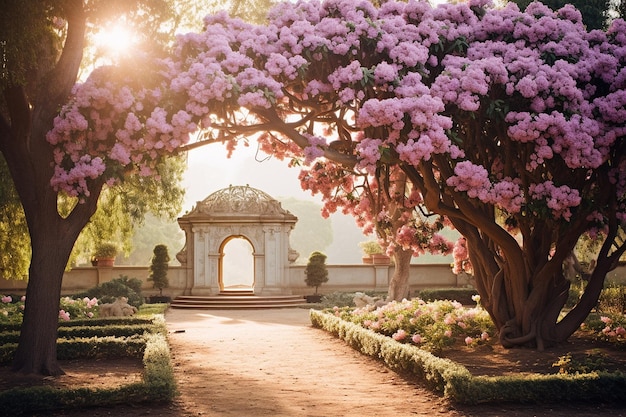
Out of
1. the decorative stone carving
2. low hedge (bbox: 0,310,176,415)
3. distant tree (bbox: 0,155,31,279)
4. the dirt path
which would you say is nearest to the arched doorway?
the decorative stone carving

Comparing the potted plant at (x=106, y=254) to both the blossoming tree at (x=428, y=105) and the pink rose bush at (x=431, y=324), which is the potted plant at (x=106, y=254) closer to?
the pink rose bush at (x=431, y=324)

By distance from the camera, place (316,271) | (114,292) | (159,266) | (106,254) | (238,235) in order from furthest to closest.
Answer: (238,235) < (106,254) < (316,271) < (159,266) < (114,292)

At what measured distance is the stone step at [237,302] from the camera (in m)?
27.6

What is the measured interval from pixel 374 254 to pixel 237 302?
6.91 m

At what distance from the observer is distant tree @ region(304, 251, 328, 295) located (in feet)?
97.2

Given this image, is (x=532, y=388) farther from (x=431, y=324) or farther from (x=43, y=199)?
(x=43, y=199)

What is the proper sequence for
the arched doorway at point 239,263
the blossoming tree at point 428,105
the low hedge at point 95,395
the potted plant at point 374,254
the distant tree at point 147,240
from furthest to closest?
the arched doorway at point 239,263 < the distant tree at point 147,240 < the potted plant at point 374,254 < the blossoming tree at point 428,105 < the low hedge at point 95,395

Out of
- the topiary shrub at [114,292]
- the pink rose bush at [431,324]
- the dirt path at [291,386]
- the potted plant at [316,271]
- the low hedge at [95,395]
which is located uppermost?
the potted plant at [316,271]

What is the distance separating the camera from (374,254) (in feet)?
103

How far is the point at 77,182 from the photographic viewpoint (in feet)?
32.1

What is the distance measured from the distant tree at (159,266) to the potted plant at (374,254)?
8.72m

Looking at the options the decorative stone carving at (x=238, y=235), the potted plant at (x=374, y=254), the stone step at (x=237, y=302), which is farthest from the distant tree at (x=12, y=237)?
the potted plant at (x=374, y=254)

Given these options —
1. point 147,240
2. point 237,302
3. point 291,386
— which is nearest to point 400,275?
point 237,302

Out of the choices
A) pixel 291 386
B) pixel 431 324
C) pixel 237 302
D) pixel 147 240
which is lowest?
pixel 291 386
